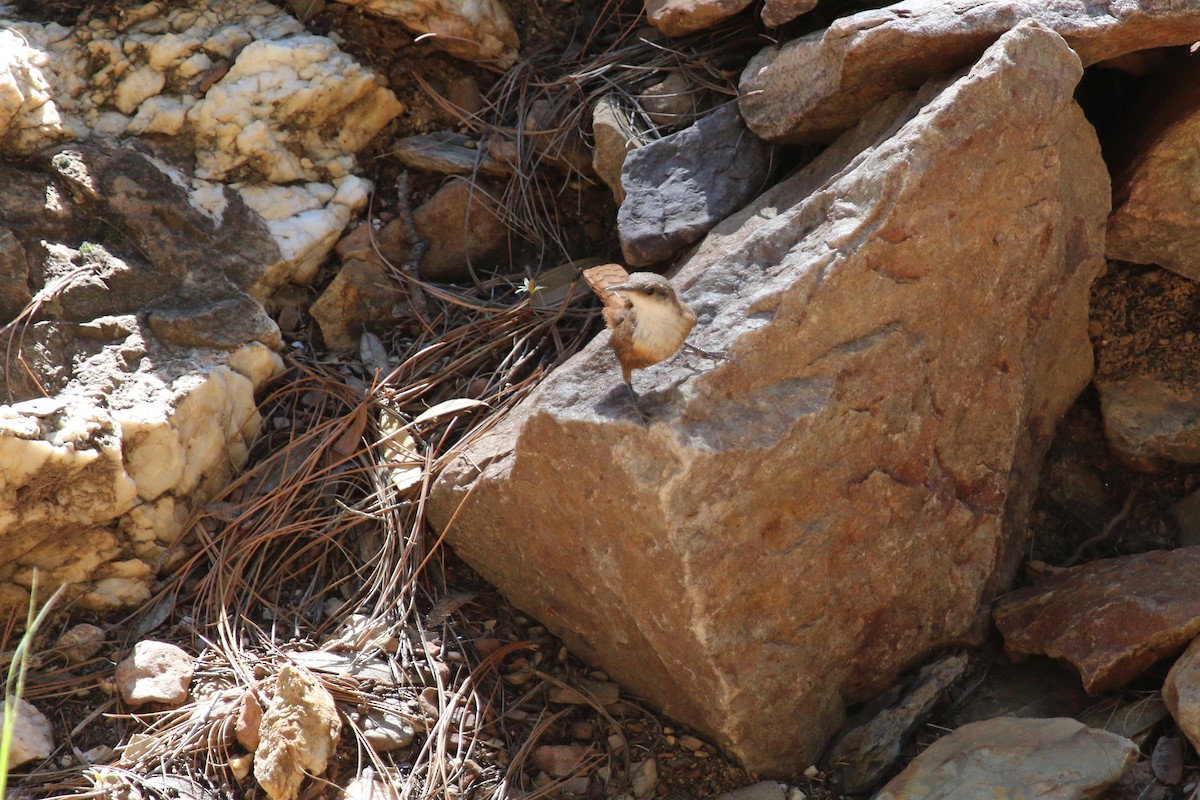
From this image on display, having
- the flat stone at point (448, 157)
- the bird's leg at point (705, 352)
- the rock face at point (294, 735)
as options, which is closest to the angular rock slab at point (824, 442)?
the bird's leg at point (705, 352)

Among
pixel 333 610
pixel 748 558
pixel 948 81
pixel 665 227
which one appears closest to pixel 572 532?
pixel 748 558

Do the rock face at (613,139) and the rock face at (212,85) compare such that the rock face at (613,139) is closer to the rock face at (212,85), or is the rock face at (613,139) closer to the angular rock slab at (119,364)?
the rock face at (212,85)

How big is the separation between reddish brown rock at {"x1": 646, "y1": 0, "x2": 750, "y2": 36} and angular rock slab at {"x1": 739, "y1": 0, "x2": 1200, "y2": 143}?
1.28ft

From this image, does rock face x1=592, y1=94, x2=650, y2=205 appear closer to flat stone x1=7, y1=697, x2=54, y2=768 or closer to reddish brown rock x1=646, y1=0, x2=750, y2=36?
reddish brown rock x1=646, y1=0, x2=750, y2=36

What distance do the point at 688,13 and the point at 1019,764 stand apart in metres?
2.72

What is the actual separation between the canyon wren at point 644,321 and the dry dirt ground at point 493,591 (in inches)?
40.4

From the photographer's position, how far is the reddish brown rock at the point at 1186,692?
2605 millimetres

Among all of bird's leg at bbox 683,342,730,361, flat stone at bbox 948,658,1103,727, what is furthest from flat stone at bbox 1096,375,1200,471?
bird's leg at bbox 683,342,730,361

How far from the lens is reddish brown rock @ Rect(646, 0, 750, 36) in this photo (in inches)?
147

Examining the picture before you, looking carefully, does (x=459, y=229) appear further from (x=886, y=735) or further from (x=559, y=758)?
(x=886, y=735)

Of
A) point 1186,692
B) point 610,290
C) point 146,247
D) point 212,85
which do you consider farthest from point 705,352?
point 212,85

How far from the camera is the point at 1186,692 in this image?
2652 mm

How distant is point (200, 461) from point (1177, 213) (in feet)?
11.0

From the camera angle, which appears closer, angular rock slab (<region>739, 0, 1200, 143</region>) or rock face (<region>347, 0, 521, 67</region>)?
angular rock slab (<region>739, 0, 1200, 143</region>)
